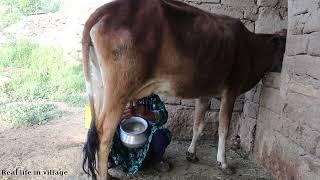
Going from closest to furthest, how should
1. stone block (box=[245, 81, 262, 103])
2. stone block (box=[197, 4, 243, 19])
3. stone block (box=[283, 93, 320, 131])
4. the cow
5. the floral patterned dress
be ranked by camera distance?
stone block (box=[283, 93, 320, 131]) → the cow → the floral patterned dress → stone block (box=[245, 81, 262, 103]) → stone block (box=[197, 4, 243, 19])

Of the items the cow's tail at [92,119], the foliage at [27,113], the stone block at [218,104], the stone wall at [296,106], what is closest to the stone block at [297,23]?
the stone wall at [296,106]

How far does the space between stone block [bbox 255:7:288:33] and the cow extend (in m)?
0.48

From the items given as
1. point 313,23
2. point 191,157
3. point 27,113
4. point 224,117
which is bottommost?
point 27,113

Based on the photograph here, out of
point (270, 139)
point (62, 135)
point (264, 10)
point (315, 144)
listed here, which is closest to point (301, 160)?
point (315, 144)

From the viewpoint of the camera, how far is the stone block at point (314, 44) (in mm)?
3068

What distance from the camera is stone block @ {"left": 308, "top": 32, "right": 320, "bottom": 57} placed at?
10.1ft

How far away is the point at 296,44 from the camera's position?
139 inches

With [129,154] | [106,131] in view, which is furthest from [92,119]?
[129,154]

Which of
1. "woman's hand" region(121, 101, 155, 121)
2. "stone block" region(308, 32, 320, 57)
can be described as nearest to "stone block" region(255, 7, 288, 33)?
Result: "stone block" region(308, 32, 320, 57)

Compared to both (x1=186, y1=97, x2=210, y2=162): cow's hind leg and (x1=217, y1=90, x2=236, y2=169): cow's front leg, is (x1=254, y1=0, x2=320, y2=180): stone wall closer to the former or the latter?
(x1=217, y1=90, x2=236, y2=169): cow's front leg

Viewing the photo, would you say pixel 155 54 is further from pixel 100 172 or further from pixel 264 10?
pixel 264 10

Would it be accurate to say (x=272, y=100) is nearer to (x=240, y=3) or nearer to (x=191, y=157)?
(x=191, y=157)

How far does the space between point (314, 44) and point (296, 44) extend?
1.32 ft

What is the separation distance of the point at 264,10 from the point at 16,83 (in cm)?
499
